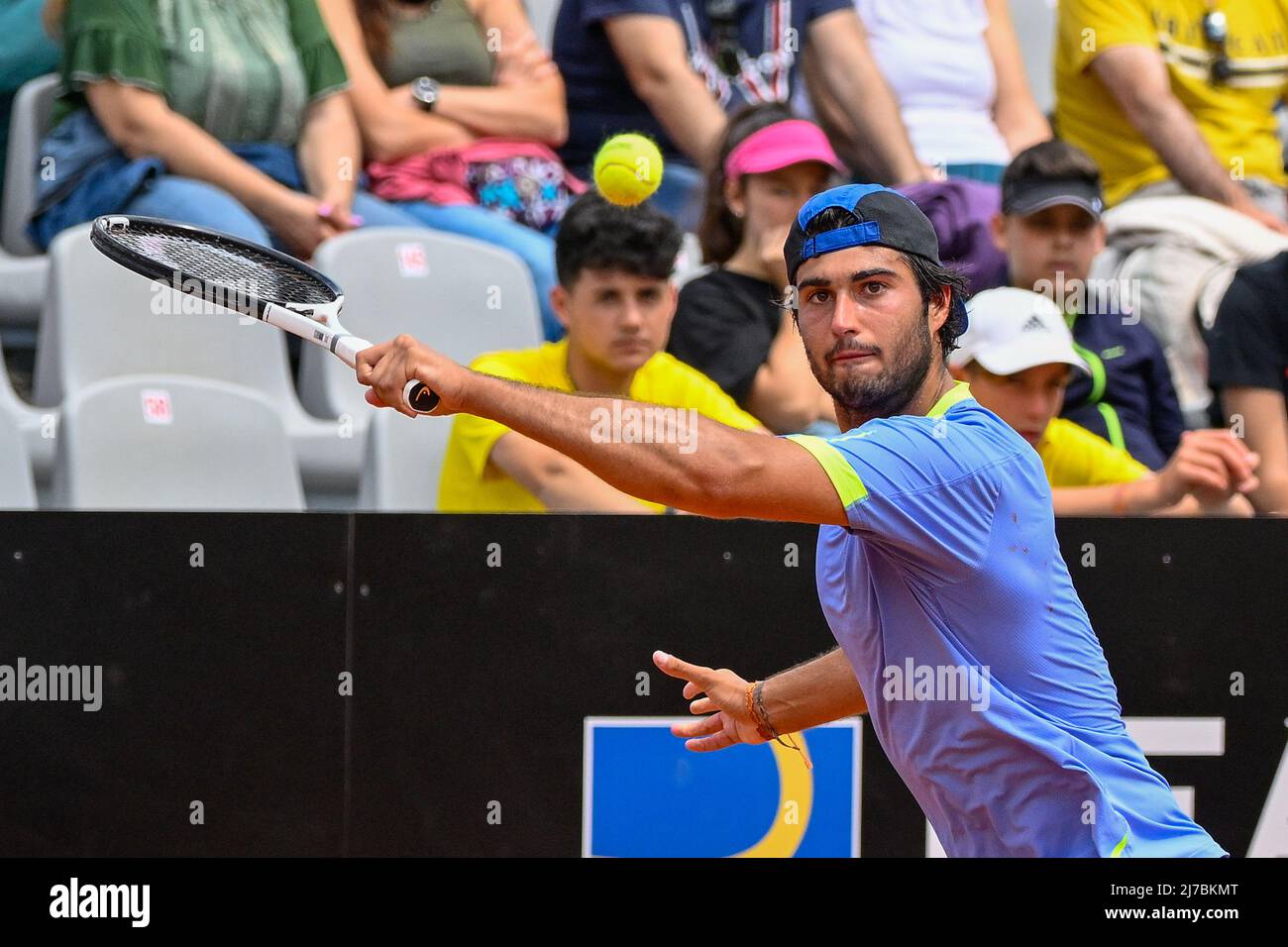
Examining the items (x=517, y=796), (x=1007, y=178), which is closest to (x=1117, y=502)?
(x=1007, y=178)

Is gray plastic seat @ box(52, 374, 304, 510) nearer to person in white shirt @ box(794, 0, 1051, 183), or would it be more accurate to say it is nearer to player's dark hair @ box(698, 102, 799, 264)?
player's dark hair @ box(698, 102, 799, 264)

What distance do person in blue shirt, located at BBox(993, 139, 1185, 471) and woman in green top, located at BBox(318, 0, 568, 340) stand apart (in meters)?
1.29

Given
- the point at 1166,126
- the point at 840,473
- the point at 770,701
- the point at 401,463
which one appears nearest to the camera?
the point at 840,473

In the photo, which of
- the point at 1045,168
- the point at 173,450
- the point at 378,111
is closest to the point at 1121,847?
the point at 173,450

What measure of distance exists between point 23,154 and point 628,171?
186 centimetres

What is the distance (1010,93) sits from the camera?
586 cm

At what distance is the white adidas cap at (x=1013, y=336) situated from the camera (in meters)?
4.18

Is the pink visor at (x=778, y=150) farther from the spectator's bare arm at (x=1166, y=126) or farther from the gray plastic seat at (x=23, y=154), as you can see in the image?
the gray plastic seat at (x=23, y=154)

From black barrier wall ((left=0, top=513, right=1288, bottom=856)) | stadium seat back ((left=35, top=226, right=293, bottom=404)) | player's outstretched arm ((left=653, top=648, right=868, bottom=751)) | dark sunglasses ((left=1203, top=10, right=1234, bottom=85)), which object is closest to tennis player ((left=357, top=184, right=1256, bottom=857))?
player's outstretched arm ((left=653, top=648, right=868, bottom=751))

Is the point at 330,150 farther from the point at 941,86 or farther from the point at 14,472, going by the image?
the point at 941,86

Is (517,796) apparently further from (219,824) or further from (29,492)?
(29,492)

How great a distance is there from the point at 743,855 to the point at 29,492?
175 centimetres

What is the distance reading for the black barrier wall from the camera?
3.68m

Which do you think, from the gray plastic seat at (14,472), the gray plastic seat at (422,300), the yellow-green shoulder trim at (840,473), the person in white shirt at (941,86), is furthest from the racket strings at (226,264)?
the person in white shirt at (941,86)
